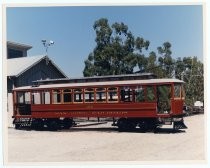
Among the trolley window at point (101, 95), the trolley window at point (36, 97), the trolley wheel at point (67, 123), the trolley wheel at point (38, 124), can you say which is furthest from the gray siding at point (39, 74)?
the trolley window at point (101, 95)

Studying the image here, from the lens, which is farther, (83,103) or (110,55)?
(110,55)

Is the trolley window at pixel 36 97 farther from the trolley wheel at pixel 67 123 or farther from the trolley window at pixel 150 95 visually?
the trolley window at pixel 150 95

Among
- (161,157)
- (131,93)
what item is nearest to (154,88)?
(131,93)

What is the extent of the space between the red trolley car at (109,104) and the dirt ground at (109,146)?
0.89 metres

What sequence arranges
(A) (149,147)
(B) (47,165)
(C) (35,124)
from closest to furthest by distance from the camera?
(B) (47,165)
(A) (149,147)
(C) (35,124)

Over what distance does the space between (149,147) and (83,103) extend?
5.91m

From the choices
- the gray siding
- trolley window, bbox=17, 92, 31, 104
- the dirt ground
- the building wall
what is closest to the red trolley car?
trolley window, bbox=17, 92, 31, 104

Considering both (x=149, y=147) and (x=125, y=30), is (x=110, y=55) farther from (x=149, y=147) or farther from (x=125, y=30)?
(x=149, y=147)

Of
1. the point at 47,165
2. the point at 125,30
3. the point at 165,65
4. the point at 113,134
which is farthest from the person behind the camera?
the point at 165,65

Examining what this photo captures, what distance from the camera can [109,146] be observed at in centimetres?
1498

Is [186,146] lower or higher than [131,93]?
lower

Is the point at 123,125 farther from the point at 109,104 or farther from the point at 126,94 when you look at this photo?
the point at 126,94

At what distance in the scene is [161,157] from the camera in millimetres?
13297

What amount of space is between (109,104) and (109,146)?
444 cm
